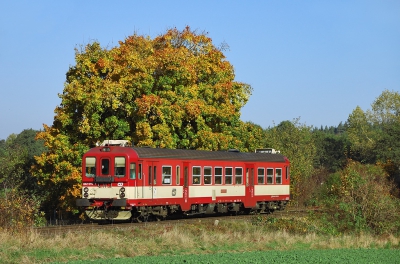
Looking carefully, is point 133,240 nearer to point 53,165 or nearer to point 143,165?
point 143,165

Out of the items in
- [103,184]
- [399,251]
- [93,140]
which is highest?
[93,140]

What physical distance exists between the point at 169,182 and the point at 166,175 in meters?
0.35

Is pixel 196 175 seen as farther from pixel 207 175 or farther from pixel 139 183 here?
pixel 139 183

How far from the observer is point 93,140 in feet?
114

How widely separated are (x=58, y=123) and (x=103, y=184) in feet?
33.9

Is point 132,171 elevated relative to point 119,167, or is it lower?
lower

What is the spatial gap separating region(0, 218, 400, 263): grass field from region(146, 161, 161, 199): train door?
376 centimetres

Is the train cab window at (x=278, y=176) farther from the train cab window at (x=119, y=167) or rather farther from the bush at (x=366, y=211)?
the train cab window at (x=119, y=167)

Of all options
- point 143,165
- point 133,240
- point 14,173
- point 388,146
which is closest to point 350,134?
point 388,146

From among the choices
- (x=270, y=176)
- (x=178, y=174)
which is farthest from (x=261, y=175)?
(x=178, y=174)

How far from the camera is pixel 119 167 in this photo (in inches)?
1031

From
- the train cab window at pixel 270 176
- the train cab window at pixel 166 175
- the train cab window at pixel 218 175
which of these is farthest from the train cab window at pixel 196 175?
the train cab window at pixel 270 176

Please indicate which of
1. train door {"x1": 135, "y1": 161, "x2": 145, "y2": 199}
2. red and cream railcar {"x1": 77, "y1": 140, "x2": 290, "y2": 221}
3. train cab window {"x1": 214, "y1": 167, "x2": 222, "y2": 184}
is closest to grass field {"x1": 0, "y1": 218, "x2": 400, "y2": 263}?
train door {"x1": 135, "y1": 161, "x2": 145, "y2": 199}

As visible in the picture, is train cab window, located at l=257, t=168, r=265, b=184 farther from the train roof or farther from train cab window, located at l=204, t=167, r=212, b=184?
train cab window, located at l=204, t=167, r=212, b=184
